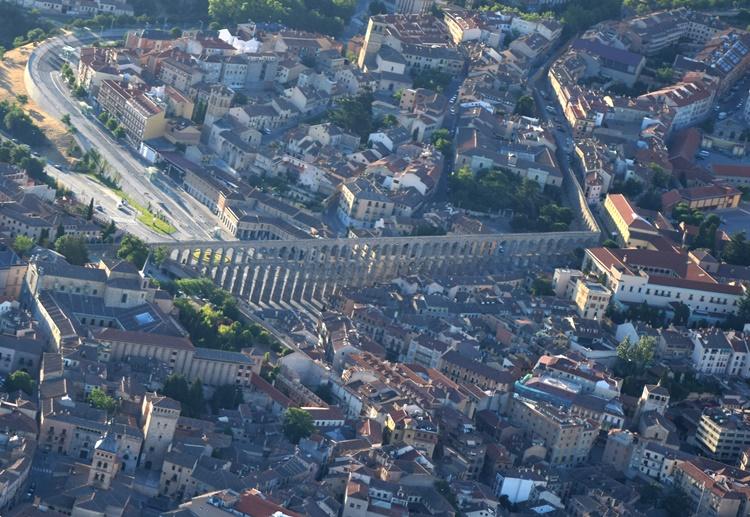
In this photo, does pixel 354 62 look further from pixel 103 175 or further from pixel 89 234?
pixel 89 234

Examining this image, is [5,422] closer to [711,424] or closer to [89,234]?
[89,234]

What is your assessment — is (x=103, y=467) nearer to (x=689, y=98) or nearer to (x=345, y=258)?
(x=345, y=258)

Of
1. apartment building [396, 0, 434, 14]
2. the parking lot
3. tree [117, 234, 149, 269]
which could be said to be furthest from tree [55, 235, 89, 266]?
apartment building [396, 0, 434, 14]

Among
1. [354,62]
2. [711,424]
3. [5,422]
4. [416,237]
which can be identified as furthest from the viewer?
[354,62]

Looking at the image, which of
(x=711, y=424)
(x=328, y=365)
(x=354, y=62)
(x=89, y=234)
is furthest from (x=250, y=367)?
(x=354, y=62)

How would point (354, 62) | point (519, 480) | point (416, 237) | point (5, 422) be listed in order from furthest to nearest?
point (354, 62) → point (416, 237) → point (519, 480) → point (5, 422)

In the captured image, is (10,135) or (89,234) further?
(10,135)

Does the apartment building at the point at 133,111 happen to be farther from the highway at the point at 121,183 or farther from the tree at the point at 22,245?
the tree at the point at 22,245

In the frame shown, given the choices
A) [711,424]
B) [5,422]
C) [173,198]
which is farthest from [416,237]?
[5,422]
